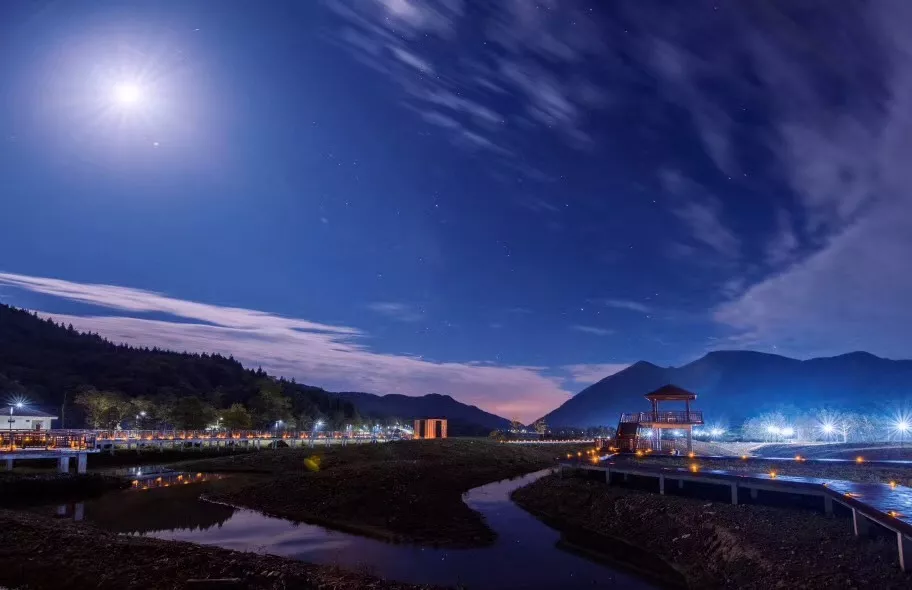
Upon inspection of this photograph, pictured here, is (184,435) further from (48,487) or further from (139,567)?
(139,567)

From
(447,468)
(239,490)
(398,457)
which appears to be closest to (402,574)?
(239,490)

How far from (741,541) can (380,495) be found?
25.6 metres

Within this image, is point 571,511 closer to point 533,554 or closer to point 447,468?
point 533,554

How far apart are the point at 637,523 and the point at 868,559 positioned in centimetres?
1433

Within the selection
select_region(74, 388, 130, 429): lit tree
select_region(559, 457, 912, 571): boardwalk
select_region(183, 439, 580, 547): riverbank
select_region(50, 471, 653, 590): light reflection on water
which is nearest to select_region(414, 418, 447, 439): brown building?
select_region(183, 439, 580, 547): riverbank

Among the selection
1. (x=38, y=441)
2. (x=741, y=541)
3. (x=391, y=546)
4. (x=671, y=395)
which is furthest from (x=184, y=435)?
(x=741, y=541)

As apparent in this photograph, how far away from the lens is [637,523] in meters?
30.1

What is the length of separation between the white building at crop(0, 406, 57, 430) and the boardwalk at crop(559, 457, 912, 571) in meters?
83.1

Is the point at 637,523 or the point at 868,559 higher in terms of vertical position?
the point at 868,559

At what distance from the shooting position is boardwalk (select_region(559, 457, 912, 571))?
1539 centimetres

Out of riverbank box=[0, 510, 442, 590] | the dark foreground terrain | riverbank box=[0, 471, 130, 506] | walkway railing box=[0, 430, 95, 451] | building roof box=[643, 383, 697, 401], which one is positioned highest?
building roof box=[643, 383, 697, 401]

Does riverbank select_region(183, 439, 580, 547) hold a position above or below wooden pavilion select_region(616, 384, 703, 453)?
below

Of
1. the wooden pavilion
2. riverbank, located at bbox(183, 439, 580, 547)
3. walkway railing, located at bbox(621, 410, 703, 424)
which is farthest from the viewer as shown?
walkway railing, located at bbox(621, 410, 703, 424)

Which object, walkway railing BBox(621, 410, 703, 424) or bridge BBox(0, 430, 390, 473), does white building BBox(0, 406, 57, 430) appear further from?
walkway railing BBox(621, 410, 703, 424)
